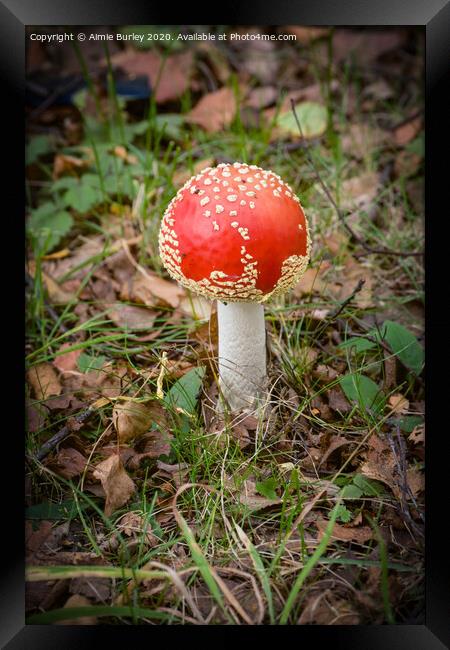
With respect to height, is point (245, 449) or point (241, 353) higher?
point (241, 353)

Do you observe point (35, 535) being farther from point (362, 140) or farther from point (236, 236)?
point (362, 140)

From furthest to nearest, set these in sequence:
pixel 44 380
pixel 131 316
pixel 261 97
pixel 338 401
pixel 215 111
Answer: pixel 261 97 < pixel 215 111 < pixel 131 316 < pixel 44 380 < pixel 338 401

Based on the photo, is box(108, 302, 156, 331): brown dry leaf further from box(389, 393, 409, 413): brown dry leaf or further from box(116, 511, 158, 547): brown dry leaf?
→ box(389, 393, 409, 413): brown dry leaf

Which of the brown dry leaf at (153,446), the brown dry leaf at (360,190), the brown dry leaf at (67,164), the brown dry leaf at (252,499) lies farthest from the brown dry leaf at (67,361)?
the brown dry leaf at (360,190)

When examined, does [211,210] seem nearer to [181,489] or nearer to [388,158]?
[181,489]

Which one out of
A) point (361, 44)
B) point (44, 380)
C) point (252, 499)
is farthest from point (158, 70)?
point (252, 499)

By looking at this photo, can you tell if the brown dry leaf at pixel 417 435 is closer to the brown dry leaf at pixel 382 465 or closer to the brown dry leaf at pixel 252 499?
the brown dry leaf at pixel 382 465

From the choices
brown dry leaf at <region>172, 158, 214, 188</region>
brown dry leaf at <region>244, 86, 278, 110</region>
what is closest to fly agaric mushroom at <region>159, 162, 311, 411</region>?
brown dry leaf at <region>172, 158, 214, 188</region>
